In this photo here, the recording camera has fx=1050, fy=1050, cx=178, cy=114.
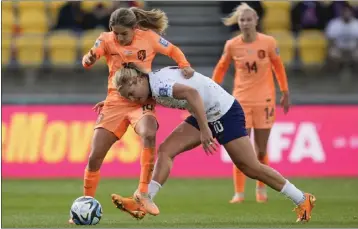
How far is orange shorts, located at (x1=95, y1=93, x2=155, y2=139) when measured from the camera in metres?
10.7

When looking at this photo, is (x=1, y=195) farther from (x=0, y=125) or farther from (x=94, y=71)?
(x=94, y=71)

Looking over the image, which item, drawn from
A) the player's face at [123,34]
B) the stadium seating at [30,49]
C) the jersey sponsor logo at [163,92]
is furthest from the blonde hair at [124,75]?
the stadium seating at [30,49]

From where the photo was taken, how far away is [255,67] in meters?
13.4

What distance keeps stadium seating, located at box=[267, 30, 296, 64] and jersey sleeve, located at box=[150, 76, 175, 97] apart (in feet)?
36.0

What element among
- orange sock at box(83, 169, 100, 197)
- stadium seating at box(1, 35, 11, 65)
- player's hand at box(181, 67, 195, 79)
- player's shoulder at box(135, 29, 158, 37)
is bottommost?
stadium seating at box(1, 35, 11, 65)

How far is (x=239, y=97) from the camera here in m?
13.5

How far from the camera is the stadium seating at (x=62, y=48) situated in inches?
822

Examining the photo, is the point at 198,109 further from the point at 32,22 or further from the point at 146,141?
the point at 32,22

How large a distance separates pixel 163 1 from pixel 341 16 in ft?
11.7

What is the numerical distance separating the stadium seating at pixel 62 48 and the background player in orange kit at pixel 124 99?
998 centimetres

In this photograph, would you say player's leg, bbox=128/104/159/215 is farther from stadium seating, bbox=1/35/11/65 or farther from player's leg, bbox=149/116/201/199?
stadium seating, bbox=1/35/11/65

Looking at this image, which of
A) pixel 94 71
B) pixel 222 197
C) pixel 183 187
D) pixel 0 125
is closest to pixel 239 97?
pixel 222 197

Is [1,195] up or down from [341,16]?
down

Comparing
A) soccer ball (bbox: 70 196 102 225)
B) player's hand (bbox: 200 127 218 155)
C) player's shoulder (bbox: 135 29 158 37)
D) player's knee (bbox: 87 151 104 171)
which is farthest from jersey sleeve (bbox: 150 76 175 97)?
soccer ball (bbox: 70 196 102 225)
